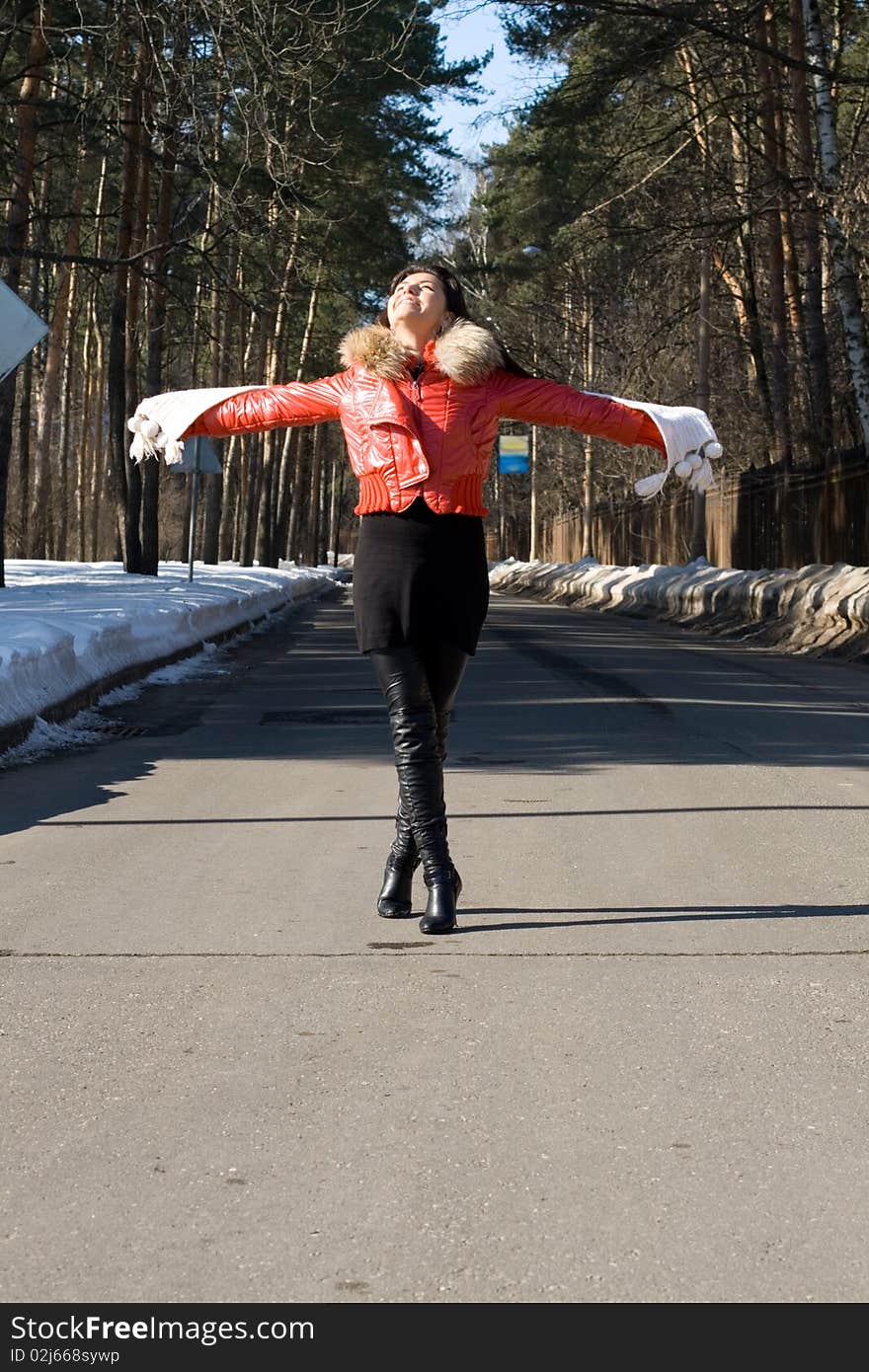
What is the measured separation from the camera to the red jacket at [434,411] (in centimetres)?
612

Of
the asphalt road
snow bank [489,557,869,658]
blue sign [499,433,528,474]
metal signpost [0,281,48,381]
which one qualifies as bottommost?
the asphalt road

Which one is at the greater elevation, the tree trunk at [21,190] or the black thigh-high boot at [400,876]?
the tree trunk at [21,190]

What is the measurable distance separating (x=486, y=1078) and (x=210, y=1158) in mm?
818

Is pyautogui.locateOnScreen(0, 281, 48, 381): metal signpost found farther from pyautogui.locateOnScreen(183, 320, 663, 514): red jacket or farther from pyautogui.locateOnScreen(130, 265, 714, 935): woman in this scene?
pyautogui.locateOnScreen(183, 320, 663, 514): red jacket

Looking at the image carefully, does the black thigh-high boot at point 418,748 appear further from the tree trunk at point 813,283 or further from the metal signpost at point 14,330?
the tree trunk at point 813,283

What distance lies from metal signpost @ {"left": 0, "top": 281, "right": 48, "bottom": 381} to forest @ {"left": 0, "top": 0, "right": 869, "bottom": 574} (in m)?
5.27

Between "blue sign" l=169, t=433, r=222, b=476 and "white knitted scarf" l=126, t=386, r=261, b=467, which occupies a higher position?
"blue sign" l=169, t=433, r=222, b=476

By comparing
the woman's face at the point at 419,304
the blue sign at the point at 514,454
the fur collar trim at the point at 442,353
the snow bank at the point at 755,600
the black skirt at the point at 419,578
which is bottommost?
the snow bank at the point at 755,600

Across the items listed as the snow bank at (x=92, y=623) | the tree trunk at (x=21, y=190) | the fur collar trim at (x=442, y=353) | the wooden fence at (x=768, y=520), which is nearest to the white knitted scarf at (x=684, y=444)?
the fur collar trim at (x=442, y=353)

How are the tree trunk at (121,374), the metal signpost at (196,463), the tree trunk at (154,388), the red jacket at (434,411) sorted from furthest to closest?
the tree trunk at (154,388), the tree trunk at (121,374), the metal signpost at (196,463), the red jacket at (434,411)

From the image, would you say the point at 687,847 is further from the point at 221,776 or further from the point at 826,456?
the point at 826,456

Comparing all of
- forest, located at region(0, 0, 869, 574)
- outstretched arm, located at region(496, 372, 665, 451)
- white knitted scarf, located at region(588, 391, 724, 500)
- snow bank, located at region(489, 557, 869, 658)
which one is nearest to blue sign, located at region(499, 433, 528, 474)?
forest, located at region(0, 0, 869, 574)

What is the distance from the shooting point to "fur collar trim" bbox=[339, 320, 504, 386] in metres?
6.12

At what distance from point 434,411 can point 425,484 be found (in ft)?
0.80
